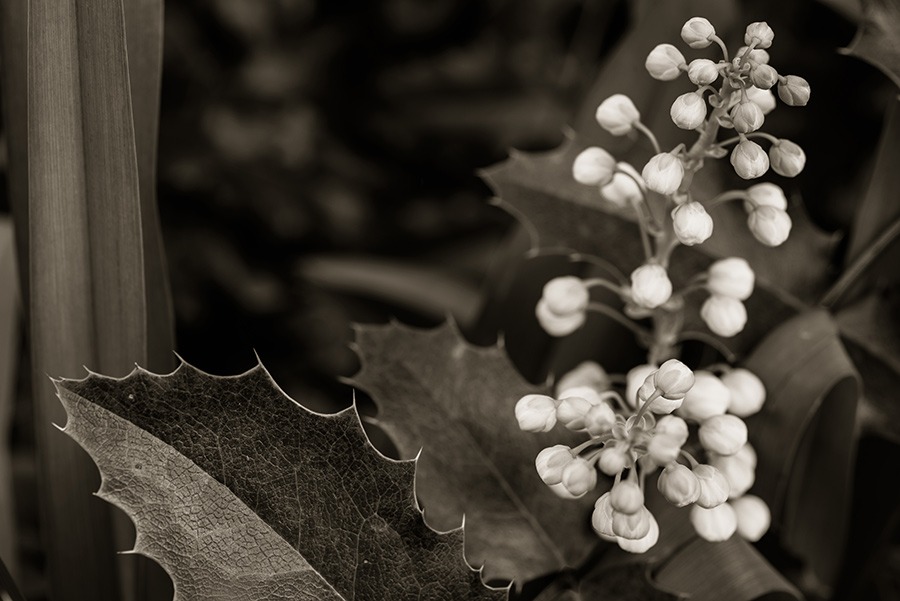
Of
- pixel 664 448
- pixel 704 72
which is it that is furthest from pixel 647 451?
pixel 704 72

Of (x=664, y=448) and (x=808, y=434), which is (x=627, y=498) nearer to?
(x=664, y=448)

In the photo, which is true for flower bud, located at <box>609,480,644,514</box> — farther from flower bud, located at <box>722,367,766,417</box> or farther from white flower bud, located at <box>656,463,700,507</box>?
flower bud, located at <box>722,367,766,417</box>

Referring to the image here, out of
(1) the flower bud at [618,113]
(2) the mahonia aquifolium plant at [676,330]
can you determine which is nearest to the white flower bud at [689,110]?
(2) the mahonia aquifolium plant at [676,330]

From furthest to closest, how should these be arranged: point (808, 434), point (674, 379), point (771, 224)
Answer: point (808, 434)
point (771, 224)
point (674, 379)

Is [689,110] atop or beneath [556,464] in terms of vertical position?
atop

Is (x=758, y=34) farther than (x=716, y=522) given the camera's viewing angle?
No

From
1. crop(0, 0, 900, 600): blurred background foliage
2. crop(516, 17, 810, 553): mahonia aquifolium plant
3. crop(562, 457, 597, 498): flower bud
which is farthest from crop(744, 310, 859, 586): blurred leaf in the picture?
crop(0, 0, 900, 600): blurred background foliage

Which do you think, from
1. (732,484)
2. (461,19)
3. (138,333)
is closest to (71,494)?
(138,333)
